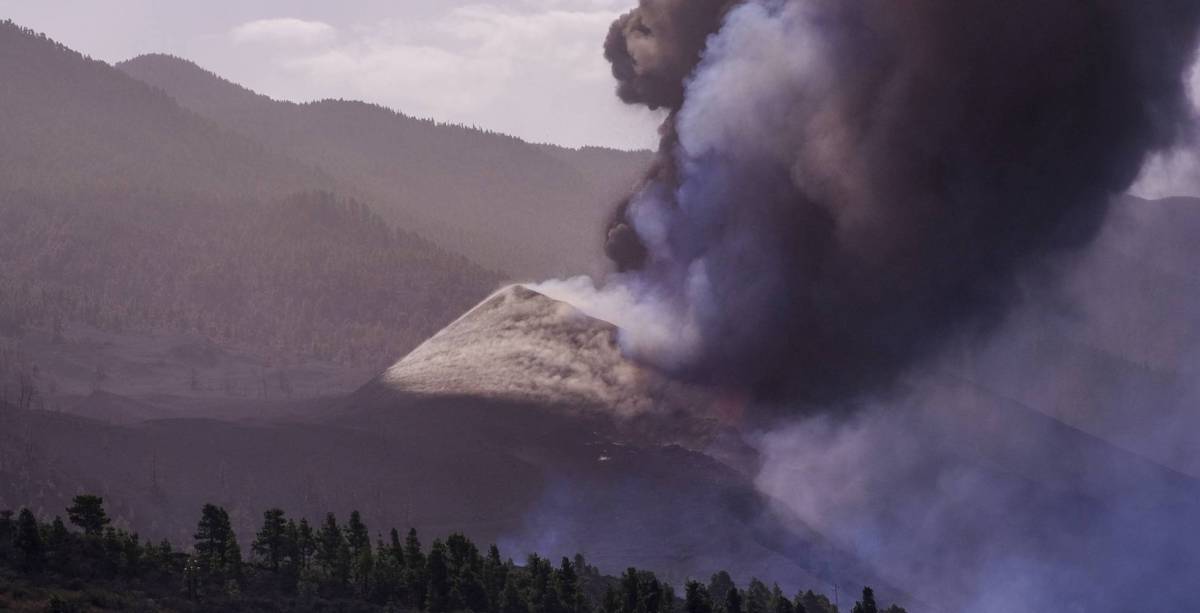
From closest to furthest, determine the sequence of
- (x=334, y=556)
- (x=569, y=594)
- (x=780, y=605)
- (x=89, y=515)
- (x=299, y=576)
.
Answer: (x=89, y=515) → (x=780, y=605) → (x=569, y=594) → (x=299, y=576) → (x=334, y=556)

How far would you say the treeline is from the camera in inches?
4227

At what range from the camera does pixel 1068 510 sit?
173875 mm

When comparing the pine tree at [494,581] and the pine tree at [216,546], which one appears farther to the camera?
the pine tree at [494,581]

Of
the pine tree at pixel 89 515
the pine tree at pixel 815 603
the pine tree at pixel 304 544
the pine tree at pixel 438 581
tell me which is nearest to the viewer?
the pine tree at pixel 89 515

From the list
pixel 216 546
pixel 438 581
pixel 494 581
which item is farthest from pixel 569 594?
pixel 216 546

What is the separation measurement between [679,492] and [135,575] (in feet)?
262

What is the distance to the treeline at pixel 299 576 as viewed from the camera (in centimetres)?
10738

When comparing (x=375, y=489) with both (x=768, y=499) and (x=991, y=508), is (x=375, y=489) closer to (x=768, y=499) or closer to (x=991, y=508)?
(x=768, y=499)

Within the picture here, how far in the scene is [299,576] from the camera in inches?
4828

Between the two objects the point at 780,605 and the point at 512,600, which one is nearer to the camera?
the point at 780,605

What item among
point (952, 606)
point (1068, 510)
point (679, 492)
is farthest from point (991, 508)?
point (679, 492)

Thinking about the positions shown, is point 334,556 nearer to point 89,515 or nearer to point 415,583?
point 415,583

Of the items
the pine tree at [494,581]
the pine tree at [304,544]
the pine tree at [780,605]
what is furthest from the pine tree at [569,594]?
the pine tree at [304,544]

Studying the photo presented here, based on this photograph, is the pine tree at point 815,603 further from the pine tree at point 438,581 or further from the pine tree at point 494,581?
the pine tree at point 438,581
